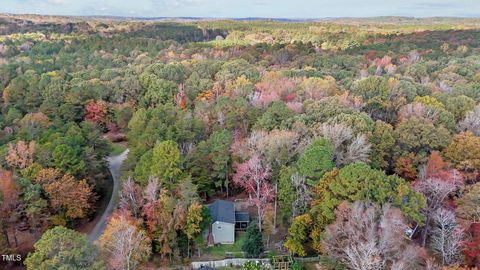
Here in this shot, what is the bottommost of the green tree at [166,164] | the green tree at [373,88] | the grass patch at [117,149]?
the grass patch at [117,149]

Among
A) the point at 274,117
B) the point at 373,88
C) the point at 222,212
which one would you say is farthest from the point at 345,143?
the point at 373,88

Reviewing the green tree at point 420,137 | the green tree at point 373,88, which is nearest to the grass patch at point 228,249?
the green tree at point 420,137

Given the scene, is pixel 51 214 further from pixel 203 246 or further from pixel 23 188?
pixel 203 246

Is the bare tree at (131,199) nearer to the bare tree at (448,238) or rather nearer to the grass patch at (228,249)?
the grass patch at (228,249)

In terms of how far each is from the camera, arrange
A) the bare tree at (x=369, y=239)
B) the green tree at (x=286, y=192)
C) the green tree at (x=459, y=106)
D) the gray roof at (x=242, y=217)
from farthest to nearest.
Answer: the green tree at (x=459, y=106)
the gray roof at (x=242, y=217)
the green tree at (x=286, y=192)
the bare tree at (x=369, y=239)

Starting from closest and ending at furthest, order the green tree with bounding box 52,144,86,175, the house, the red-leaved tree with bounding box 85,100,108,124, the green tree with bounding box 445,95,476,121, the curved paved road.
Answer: the house, the curved paved road, the green tree with bounding box 52,144,86,175, the green tree with bounding box 445,95,476,121, the red-leaved tree with bounding box 85,100,108,124

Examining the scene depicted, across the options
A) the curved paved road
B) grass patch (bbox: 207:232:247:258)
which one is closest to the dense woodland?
grass patch (bbox: 207:232:247:258)

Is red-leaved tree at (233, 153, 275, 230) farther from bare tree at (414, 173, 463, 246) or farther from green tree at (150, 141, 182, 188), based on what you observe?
bare tree at (414, 173, 463, 246)
